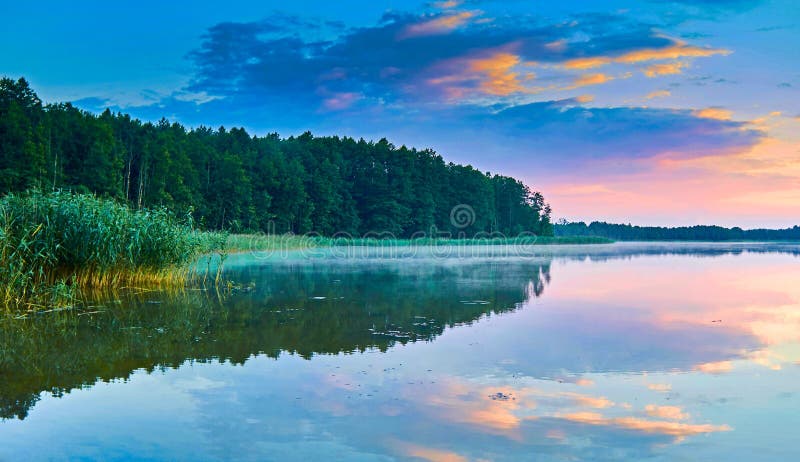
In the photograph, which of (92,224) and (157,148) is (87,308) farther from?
(157,148)

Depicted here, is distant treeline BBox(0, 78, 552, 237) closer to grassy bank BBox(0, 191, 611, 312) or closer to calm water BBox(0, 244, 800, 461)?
grassy bank BBox(0, 191, 611, 312)

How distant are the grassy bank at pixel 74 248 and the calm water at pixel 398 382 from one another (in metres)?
1.17

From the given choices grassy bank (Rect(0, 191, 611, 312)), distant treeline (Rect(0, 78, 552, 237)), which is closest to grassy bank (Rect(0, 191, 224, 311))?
grassy bank (Rect(0, 191, 611, 312))

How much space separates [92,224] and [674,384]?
1112 centimetres

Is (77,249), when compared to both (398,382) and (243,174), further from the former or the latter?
(243,174)

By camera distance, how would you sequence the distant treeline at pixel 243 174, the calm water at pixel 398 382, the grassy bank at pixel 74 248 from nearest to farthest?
the calm water at pixel 398 382
the grassy bank at pixel 74 248
the distant treeline at pixel 243 174

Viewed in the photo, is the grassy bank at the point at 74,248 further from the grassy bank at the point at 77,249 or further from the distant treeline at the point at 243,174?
the distant treeline at the point at 243,174

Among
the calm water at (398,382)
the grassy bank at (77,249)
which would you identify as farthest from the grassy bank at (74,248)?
the calm water at (398,382)

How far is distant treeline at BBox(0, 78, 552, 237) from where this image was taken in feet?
151

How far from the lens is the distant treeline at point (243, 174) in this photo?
46000 mm

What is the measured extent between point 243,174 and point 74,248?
49.3 m

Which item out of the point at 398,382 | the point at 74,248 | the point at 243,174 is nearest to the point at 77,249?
the point at 74,248

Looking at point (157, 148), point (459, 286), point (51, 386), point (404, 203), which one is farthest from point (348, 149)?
point (51, 386)

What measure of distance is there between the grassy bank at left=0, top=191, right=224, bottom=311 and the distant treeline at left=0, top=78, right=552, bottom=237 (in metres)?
26.2
